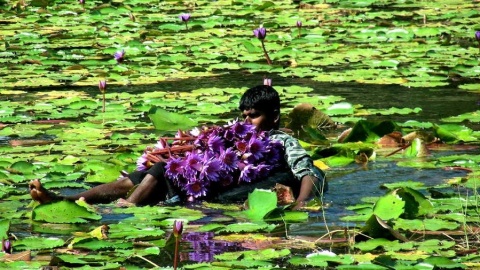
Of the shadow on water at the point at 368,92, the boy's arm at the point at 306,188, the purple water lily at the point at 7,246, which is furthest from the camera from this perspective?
the shadow on water at the point at 368,92

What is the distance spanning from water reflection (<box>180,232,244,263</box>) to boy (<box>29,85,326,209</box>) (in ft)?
2.49

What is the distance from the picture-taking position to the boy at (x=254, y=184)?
623 cm

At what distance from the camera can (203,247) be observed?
205 inches

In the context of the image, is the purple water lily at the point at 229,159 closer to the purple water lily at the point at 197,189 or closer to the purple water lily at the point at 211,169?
the purple water lily at the point at 211,169

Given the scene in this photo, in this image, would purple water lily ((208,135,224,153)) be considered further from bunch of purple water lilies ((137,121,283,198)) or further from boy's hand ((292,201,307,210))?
boy's hand ((292,201,307,210))

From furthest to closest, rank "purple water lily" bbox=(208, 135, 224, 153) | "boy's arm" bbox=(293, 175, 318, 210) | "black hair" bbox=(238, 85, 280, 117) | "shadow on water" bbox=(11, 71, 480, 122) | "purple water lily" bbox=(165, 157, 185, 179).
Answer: "shadow on water" bbox=(11, 71, 480, 122), "black hair" bbox=(238, 85, 280, 117), "purple water lily" bbox=(208, 135, 224, 153), "purple water lily" bbox=(165, 157, 185, 179), "boy's arm" bbox=(293, 175, 318, 210)

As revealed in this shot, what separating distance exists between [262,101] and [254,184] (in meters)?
0.51

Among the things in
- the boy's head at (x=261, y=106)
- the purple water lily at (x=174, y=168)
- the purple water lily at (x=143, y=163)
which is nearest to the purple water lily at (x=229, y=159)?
the purple water lily at (x=174, y=168)

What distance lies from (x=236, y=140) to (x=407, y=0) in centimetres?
1009

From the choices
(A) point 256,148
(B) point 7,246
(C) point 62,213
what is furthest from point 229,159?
(B) point 7,246

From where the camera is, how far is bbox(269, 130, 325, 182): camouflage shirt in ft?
20.8

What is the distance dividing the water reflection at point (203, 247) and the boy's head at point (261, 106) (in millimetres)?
1312

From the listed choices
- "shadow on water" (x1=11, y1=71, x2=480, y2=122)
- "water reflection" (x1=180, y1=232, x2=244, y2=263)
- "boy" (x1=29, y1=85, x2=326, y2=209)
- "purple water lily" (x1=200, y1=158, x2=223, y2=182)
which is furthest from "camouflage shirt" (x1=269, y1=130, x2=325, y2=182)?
"shadow on water" (x1=11, y1=71, x2=480, y2=122)

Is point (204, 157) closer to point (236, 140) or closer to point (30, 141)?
point (236, 140)
